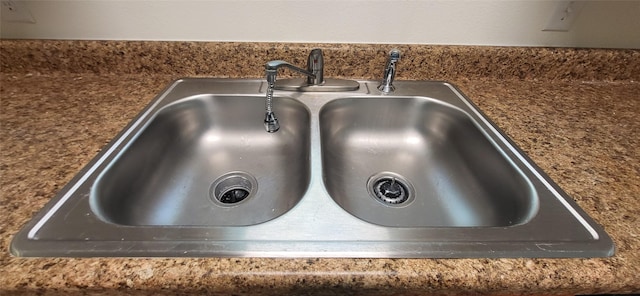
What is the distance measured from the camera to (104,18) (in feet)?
2.77

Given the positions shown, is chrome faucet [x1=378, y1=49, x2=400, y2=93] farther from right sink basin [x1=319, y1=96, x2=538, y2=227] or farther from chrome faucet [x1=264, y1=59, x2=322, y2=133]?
chrome faucet [x1=264, y1=59, x2=322, y2=133]

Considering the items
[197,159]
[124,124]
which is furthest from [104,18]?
[197,159]

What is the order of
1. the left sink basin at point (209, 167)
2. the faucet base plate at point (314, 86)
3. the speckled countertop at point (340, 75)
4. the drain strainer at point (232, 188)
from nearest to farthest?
the speckled countertop at point (340, 75) → the left sink basin at point (209, 167) → the drain strainer at point (232, 188) → the faucet base plate at point (314, 86)

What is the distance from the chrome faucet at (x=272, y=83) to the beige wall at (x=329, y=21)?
0.16 m

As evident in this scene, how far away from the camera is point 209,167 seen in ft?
2.72

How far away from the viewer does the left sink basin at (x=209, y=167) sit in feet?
2.13

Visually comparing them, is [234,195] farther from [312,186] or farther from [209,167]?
[312,186]

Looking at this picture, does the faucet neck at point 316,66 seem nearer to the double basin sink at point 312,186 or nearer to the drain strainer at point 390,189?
Result: the double basin sink at point 312,186

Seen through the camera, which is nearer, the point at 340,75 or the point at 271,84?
the point at 271,84

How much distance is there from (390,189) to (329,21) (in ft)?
1.77

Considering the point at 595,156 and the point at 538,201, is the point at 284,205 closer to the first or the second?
the point at 538,201

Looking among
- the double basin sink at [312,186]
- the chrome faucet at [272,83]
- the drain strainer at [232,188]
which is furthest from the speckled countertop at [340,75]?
the drain strainer at [232,188]

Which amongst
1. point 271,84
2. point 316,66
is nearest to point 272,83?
point 271,84

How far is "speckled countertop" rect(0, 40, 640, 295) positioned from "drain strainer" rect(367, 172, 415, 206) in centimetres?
29
